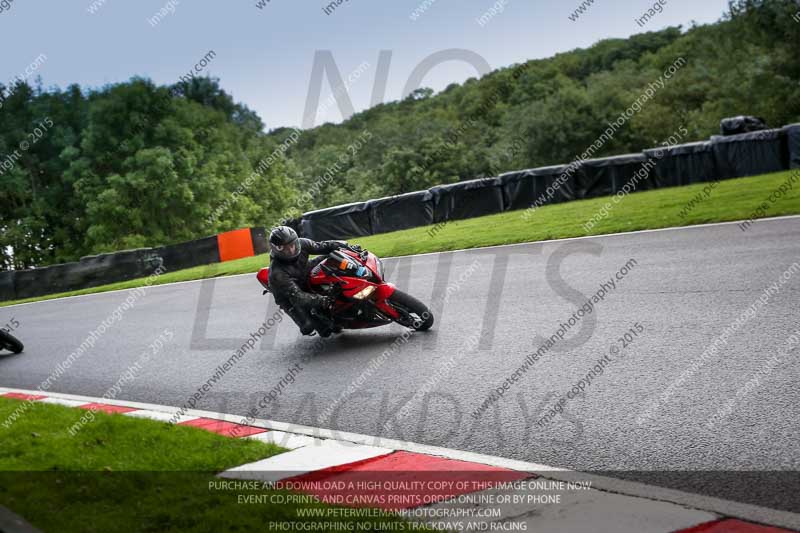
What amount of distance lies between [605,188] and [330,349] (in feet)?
52.1

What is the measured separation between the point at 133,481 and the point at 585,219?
13467mm

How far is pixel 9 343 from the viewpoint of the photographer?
1211 cm

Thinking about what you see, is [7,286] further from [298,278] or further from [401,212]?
[298,278]

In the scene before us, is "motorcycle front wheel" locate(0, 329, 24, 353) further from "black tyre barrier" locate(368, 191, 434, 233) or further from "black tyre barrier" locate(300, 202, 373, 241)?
"black tyre barrier" locate(368, 191, 434, 233)

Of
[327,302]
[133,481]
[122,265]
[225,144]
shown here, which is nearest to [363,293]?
[327,302]

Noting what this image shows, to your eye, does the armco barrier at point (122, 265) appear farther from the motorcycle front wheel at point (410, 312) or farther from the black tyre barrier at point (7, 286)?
the motorcycle front wheel at point (410, 312)

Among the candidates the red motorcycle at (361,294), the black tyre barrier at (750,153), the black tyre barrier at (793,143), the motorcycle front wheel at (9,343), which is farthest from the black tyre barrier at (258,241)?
the red motorcycle at (361,294)

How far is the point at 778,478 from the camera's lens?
382cm

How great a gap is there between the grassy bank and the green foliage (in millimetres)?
7187

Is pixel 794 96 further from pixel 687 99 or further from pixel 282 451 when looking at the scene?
pixel 282 451

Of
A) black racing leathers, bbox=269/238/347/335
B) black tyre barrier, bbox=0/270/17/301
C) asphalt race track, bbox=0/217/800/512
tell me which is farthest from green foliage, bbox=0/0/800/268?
black racing leathers, bbox=269/238/347/335

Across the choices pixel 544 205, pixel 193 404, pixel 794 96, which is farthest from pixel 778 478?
pixel 794 96

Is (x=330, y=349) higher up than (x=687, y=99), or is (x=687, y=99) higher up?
(x=687, y=99)

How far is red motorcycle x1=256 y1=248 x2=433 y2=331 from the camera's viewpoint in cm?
830
